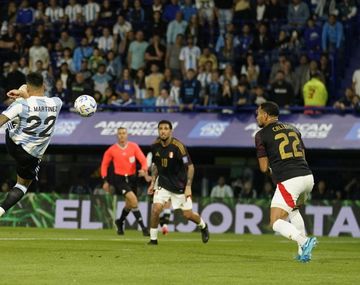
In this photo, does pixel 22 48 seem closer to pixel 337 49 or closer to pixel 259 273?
pixel 337 49

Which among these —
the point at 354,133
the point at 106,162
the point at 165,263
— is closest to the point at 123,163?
the point at 106,162

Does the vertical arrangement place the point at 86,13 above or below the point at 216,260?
below

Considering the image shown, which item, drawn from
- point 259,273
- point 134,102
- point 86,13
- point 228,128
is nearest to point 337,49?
point 228,128

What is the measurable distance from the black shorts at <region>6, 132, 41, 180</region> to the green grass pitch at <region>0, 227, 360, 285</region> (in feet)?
3.80

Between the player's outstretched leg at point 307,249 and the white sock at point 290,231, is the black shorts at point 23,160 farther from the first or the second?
the player's outstretched leg at point 307,249

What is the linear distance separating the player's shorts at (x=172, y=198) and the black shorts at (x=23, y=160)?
3871mm

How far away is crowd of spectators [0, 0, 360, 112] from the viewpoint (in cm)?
2989

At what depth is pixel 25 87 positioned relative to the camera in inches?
684

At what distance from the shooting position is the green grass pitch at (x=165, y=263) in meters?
13.0

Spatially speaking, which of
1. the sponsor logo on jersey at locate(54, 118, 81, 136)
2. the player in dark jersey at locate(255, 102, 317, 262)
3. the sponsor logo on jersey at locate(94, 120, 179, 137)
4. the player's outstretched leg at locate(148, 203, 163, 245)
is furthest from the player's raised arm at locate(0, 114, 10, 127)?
the sponsor logo on jersey at locate(54, 118, 81, 136)

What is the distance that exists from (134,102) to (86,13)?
4.52 m

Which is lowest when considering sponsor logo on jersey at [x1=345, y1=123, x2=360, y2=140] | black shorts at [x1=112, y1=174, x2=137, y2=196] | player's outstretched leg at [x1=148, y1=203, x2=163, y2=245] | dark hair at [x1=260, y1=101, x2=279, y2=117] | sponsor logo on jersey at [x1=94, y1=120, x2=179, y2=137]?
sponsor logo on jersey at [x1=94, y1=120, x2=179, y2=137]

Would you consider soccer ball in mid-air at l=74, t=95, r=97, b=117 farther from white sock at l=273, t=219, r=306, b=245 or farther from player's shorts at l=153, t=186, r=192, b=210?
white sock at l=273, t=219, r=306, b=245

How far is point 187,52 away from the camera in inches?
1227
